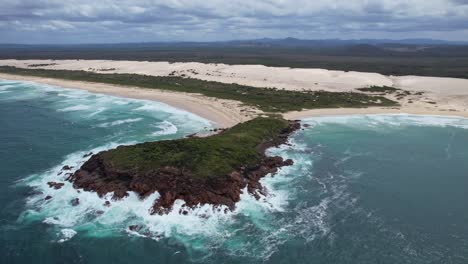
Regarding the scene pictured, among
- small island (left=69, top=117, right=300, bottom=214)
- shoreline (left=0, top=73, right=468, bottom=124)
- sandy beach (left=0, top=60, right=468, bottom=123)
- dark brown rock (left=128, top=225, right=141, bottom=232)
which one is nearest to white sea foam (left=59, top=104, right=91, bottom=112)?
shoreline (left=0, top=73, right=468, bottom=124)

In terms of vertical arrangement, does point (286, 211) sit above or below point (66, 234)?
above

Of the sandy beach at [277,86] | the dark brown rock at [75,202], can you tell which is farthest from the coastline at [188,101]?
the dark brown rock at [75,202]

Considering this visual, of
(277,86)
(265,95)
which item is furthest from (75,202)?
(277,86)

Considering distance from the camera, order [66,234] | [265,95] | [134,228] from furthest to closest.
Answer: [265,95] < [134,228] < [66,234]

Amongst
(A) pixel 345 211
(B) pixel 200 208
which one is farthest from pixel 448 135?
(B) pixel 200 208

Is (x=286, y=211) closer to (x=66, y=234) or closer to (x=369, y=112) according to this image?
(x=66, y=234)

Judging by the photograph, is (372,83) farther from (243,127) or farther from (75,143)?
(75,143)
